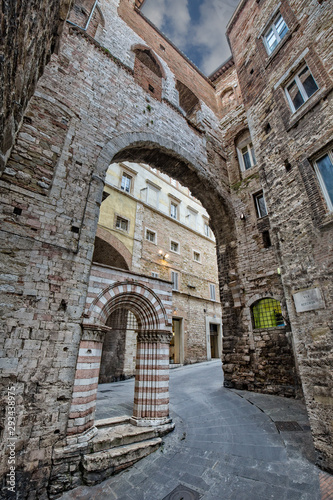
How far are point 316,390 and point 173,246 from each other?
1274cm

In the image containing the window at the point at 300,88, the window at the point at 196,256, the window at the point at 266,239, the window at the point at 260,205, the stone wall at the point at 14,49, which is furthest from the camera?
the window at the point at 196,256

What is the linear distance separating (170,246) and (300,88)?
10884 millimetres

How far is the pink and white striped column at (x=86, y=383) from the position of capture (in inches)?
156

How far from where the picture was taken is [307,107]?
5.26 m

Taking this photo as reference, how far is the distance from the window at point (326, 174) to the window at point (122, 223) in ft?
32.4

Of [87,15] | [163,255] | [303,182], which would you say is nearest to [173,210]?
[163,255]

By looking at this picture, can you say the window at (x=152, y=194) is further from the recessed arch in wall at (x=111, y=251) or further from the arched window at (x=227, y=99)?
the arched window at (x=227, y=99)

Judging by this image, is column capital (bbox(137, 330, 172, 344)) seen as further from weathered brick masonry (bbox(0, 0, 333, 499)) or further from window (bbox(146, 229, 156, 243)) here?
window (bbox(146, 229, 156, 243))

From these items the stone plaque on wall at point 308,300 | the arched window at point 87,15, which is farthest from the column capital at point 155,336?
the arched window at point 87,15

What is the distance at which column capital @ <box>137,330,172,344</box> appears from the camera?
18.4 feet

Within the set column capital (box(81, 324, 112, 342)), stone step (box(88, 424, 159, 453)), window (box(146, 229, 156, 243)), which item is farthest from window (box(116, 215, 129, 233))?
stone step (box(88, 424, 159, 453))

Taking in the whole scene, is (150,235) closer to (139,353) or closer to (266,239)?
(266,239)

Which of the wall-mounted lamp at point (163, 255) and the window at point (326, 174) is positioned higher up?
Answer: the wall-mounted lamp at point (163, 255)

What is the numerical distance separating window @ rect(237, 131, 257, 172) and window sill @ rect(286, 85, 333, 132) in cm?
453
